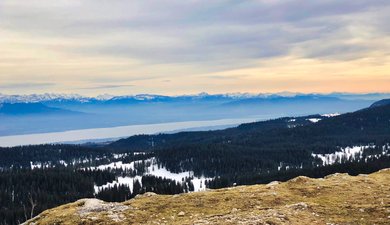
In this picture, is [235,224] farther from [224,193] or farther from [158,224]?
[224,193]

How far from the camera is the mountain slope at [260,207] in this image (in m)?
31.4

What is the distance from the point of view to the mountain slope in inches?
1236

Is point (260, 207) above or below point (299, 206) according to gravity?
below

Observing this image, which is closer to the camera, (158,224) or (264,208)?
(158,224)

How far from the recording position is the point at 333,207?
34750 millimetres

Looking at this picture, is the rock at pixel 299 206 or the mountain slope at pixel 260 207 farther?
the rock at pixel 299 206

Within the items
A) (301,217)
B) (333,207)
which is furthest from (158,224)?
(333,207)

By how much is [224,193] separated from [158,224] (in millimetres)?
11427

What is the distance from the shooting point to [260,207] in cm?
3597

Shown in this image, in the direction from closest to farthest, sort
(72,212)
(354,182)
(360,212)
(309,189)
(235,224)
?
(235,224) < (360,212) < (72,212) < (309,189) < (354,182)

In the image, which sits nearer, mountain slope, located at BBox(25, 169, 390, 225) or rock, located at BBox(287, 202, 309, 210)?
mountain slope, located at BBox(25, 169, 390, 225)

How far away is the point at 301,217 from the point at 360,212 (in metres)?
5.36

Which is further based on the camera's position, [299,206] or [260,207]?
[260,207]

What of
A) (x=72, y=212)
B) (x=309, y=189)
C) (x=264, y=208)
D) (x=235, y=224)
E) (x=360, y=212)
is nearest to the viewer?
(x=235, y=224)
